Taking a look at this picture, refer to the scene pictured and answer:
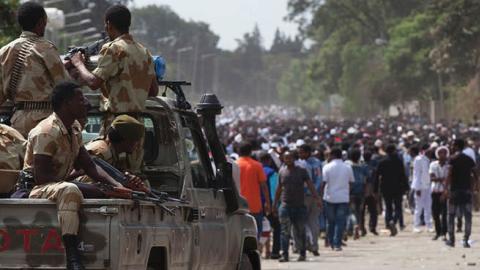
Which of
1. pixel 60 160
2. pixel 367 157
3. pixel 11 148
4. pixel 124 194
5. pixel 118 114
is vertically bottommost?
pixel 124 194

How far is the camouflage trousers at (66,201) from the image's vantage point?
8.31 m

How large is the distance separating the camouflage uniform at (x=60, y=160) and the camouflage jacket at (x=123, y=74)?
2.81 ft

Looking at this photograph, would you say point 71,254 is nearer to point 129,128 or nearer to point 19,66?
point 129,128

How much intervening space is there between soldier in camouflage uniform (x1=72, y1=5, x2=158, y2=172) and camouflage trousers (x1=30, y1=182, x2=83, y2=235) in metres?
1.47

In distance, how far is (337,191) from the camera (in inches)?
874

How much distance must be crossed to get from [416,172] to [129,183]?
18.0 metres

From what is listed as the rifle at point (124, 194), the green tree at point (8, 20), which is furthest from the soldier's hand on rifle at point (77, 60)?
the green tree at point (8, 20)

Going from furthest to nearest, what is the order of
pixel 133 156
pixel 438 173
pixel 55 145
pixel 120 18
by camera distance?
pixel 438 173
pixel 120 18
pixel 133 156
pixel 55 145

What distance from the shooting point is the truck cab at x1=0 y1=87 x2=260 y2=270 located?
8430 millimetres

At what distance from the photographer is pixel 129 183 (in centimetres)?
920

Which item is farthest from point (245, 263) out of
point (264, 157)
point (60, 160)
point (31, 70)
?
point (264, 157)

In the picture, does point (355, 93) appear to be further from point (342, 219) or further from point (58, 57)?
point (58, 57)

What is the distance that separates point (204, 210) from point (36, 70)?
4.92ft

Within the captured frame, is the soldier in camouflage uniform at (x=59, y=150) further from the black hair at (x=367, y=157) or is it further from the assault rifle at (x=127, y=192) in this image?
the black hair at (x=367, y=157)
